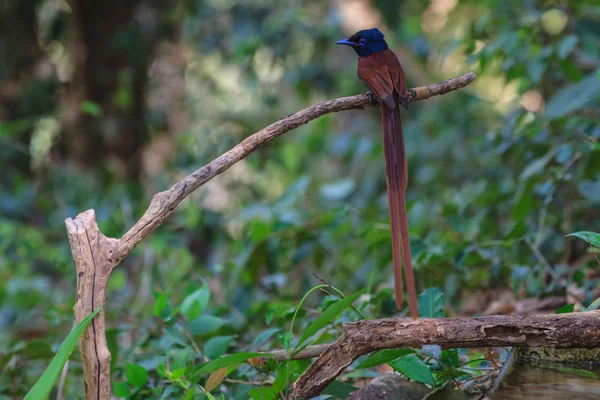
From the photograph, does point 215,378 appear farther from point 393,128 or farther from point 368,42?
point 368,42

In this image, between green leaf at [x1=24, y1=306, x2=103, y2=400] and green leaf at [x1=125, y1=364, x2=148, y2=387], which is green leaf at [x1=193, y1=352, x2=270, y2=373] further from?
green leaf at [x1=125, y1=364, x2=148, y2=387]

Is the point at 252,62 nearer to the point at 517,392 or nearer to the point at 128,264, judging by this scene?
the point at 128,264

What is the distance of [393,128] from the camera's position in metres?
1.64

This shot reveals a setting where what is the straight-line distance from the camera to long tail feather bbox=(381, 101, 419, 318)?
4.66 ft

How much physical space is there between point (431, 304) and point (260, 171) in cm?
285

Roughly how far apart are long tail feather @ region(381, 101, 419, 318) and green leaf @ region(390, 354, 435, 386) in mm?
111

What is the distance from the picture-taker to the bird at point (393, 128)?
144 centimetres

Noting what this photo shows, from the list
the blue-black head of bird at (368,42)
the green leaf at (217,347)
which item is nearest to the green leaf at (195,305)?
the green leaf at (217,347)

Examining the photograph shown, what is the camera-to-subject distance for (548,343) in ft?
4.32

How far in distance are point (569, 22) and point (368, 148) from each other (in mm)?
1509

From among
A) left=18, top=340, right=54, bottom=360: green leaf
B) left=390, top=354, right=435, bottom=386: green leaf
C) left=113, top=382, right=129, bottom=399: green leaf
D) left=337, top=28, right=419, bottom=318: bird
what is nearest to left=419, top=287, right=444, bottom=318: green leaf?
left=337, top=28, right=419, bottom=318: bird

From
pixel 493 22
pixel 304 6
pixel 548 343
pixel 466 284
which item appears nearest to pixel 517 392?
pixel 548 343

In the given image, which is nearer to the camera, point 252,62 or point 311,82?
point 252,62

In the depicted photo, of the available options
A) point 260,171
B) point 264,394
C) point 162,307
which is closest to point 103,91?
point 260,171
